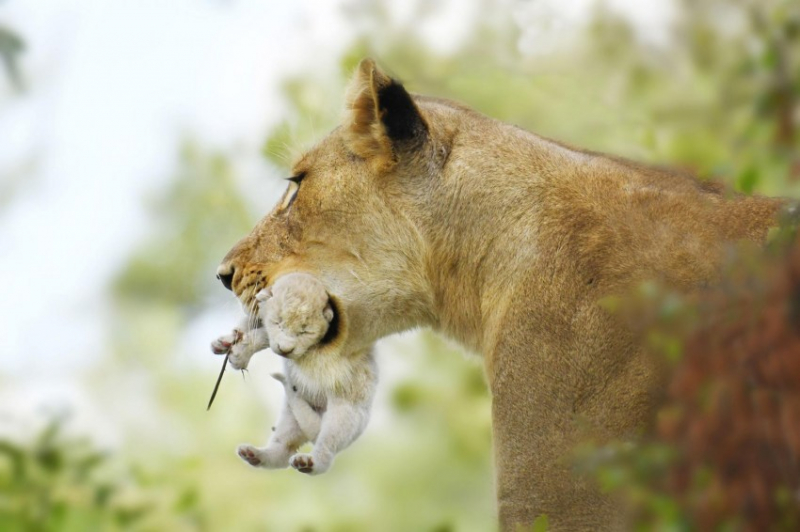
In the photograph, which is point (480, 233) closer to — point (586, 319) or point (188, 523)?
point (586, 319)

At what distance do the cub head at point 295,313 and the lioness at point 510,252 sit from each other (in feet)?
0.27

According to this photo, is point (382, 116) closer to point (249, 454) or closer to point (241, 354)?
point (241, 354)

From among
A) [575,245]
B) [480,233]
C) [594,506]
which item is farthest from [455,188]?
[594,506]

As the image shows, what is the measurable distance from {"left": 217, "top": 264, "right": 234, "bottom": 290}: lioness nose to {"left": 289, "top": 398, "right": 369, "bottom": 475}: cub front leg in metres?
0.67

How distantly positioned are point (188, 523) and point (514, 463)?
13.9ft

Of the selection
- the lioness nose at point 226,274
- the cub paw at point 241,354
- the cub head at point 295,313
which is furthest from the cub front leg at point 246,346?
the lioness nose at point 226,274

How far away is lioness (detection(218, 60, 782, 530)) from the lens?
3.67 metres

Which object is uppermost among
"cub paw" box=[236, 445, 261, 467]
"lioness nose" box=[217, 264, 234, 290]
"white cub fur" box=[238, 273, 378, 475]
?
"lioness nose" box=[217, 264, 234, 290]

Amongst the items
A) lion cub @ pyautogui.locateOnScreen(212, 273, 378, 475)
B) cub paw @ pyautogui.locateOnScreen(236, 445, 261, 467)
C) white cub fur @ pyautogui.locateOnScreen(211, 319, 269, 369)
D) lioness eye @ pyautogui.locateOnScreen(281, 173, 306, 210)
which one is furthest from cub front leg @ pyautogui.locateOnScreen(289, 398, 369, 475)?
lioness eye @ pyautogui.locateOnScreen(281, 173, 306, 210)

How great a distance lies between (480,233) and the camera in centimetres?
409

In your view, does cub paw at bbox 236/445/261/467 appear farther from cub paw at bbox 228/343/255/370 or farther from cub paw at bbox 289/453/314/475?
cub paw at bbox 228/343/255/370

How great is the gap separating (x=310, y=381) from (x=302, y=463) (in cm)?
45

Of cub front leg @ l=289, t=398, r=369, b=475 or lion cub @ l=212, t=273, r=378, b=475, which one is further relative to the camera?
lion cub @ l=212, t=273, r=378, b=475

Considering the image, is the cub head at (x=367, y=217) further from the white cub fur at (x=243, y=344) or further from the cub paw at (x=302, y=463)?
the cub paw at (x=302, y=463)
